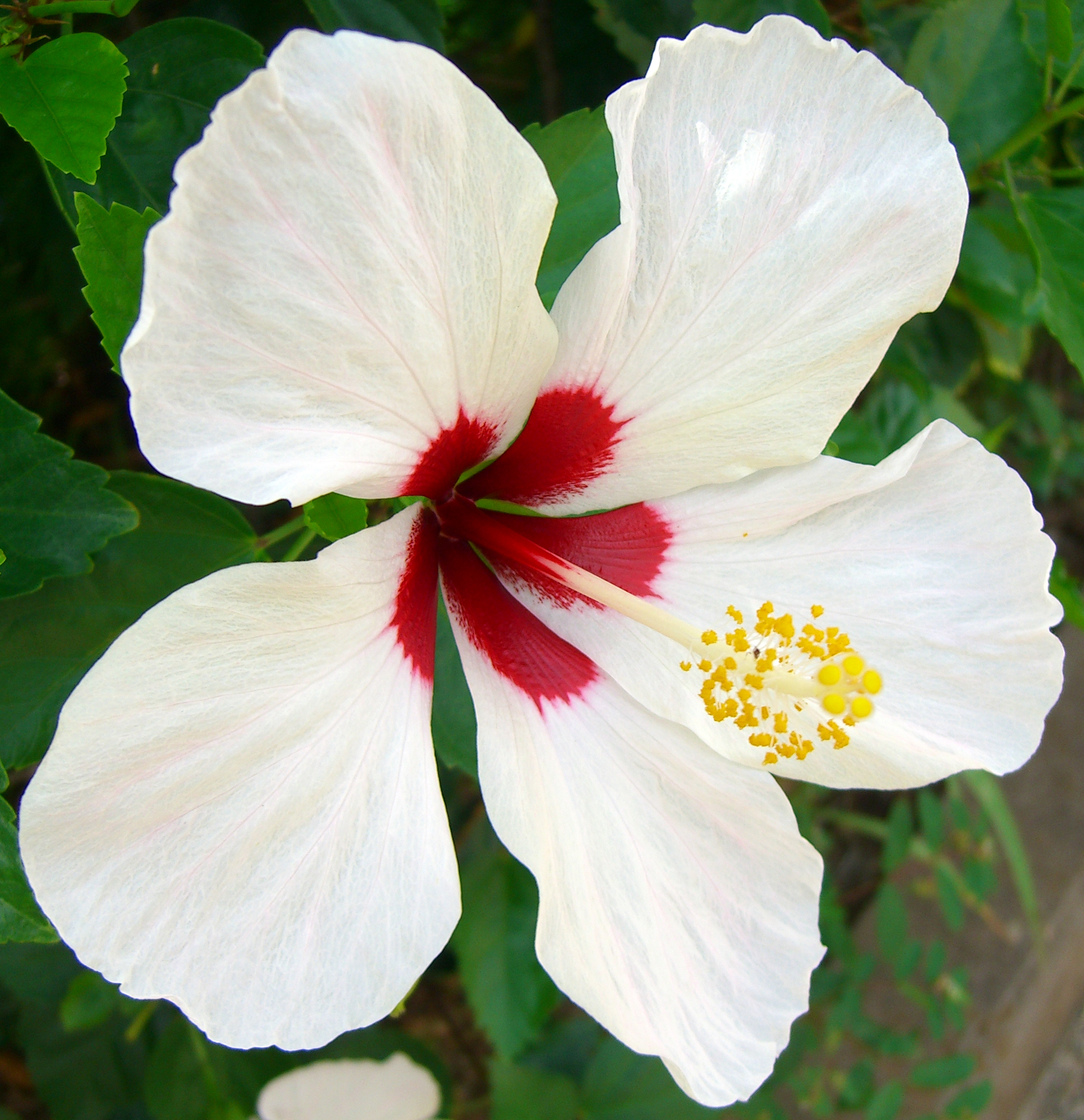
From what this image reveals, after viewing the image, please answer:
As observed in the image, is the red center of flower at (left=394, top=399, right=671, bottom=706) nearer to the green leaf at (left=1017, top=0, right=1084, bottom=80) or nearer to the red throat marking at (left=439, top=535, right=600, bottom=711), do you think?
the red throat marking at (left=439, top=535, right=600, bottom=711)

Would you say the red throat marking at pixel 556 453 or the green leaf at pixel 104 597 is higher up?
the red throat marking at pixel 556 453

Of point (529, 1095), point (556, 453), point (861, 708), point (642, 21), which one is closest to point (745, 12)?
point (642, 21)

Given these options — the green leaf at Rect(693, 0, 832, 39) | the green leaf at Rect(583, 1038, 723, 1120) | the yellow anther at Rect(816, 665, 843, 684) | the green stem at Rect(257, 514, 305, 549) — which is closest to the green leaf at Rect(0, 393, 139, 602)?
the green stem at Rect(257, 514, 305, 549)

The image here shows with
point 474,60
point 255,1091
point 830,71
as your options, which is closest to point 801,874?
point 830,71

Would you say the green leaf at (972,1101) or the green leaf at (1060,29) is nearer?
the green leaf at (1060,29)

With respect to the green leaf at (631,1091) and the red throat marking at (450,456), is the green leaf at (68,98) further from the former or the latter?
the green leaf at (631,1091)

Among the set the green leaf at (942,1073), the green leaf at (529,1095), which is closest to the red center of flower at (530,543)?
the green leaf at (529,1095)
